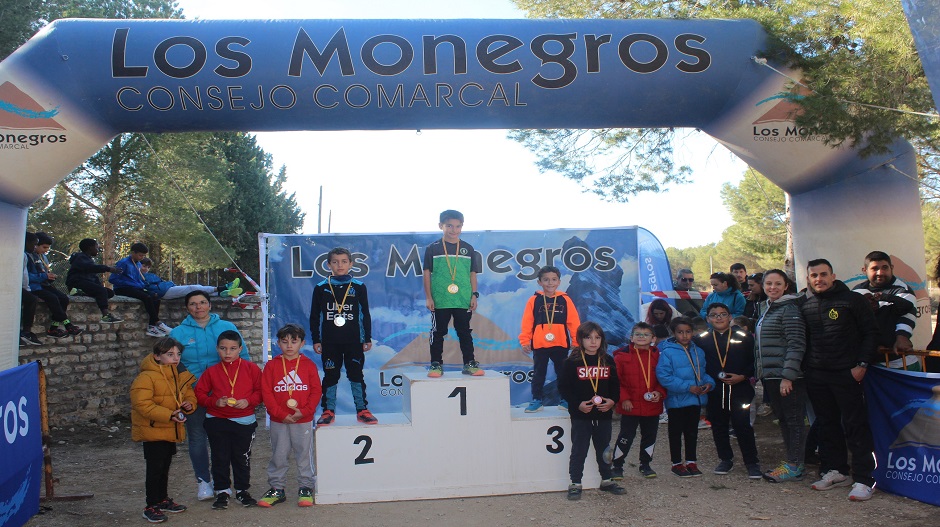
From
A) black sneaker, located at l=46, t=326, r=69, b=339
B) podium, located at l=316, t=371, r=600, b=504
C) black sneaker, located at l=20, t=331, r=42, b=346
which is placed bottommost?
podium, located at l=316, t=371, r=600, b=504

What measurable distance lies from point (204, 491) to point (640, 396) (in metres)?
3.57

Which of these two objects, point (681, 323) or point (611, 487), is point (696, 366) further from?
point (611, 487)

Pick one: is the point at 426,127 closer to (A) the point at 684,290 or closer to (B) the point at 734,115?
(B) the point at 734,115

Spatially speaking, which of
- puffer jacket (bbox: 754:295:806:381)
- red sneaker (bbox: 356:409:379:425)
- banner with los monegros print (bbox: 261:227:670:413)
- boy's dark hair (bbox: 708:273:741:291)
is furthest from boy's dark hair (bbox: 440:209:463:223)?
boy's dark hair (bbox: 708:273:741:291)

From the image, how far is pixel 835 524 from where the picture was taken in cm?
501

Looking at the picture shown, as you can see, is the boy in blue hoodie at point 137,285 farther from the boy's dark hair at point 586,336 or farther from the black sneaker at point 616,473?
the black sneaker at point 616,473

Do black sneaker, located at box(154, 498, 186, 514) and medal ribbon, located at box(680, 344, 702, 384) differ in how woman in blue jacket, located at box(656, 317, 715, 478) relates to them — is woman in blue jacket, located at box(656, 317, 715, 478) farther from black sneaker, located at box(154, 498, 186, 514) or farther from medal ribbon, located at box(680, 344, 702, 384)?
black sneaker, located at box(154, 498, 186, 514)

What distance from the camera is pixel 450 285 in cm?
669

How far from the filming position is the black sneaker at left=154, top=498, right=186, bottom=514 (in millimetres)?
5504

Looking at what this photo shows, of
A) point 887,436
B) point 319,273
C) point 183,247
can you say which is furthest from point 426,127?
point 183,247

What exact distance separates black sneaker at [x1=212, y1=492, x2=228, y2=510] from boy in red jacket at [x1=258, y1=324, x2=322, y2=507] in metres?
0.25

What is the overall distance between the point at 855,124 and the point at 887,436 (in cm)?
255

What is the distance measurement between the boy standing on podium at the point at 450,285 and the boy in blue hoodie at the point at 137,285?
15.3 ft

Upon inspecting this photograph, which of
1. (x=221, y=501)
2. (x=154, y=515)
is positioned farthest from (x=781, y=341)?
(x=154, y=515)
